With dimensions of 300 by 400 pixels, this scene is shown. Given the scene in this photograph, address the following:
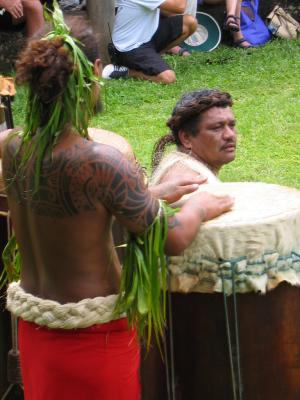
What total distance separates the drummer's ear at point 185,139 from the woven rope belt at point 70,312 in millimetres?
1529

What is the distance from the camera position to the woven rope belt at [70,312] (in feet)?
8.59

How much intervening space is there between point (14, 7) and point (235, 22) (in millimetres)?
2453

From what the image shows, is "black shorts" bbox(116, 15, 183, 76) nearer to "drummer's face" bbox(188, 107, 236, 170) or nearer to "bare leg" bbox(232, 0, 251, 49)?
"bare leg" bbox(232, 0, 251, 49)

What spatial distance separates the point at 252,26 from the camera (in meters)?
9.63

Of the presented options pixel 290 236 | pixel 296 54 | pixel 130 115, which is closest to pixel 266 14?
pixel 296 54

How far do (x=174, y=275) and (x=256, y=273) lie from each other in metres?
0.26

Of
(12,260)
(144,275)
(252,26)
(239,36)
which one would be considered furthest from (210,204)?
(252,26)

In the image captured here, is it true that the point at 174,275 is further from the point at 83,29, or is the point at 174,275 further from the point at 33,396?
the point at 83,29

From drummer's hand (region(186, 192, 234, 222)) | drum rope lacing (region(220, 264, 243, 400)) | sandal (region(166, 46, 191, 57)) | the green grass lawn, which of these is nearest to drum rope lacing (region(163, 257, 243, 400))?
drum rope lacing (region(220, 264, 243, 400))

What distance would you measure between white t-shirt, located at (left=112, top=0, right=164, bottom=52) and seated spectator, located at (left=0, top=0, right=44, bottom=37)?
75 centimetres

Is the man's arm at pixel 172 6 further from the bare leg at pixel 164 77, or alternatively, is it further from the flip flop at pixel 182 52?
the bare leg at pixel 164 77

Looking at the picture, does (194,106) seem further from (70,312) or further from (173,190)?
(70,312)

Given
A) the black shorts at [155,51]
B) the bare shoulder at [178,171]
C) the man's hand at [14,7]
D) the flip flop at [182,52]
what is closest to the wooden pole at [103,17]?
the black shorts at [155,51]

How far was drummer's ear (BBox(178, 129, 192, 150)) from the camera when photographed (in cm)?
408
